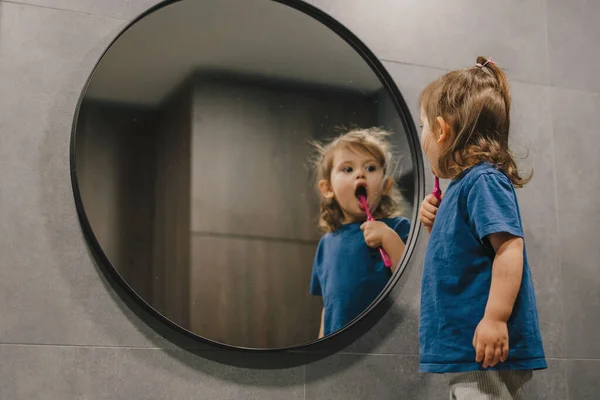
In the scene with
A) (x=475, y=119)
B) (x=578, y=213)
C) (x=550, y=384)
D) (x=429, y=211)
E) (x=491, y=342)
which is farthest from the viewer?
(x=578, y=213)

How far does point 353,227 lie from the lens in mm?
1358

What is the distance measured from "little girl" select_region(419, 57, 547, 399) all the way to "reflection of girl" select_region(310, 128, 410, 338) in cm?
16

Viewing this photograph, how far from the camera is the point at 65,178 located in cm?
123

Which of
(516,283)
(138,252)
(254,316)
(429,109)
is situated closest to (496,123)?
(429,109)

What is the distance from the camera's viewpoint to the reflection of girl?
132cm

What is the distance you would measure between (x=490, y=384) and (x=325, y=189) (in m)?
0.44

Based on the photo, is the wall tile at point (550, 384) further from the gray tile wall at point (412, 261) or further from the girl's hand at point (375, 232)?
the girl's hand at point (375, 232)

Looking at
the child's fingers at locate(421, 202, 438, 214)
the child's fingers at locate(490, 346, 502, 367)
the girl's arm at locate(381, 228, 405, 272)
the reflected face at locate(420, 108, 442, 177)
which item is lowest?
the child's fingers at locate(490, 346, 502, 367)

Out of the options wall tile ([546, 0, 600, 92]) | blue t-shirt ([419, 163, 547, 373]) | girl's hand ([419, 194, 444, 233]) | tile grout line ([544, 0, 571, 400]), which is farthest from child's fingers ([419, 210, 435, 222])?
wall tile ([546, 0, 600, 92])

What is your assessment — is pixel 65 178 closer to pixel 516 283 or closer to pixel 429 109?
pixel 429 109

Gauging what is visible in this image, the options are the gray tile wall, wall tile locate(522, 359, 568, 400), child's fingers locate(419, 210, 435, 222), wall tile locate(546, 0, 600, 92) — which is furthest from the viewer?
wall tile locate(546, 0, 600, 92)

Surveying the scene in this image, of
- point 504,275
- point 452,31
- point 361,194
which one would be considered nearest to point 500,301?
point 504,275

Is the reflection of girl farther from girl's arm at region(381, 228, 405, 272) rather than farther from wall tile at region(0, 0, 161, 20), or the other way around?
wall tile at region(0, 0, 161, 20)

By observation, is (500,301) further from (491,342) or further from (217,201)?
(217,201)
